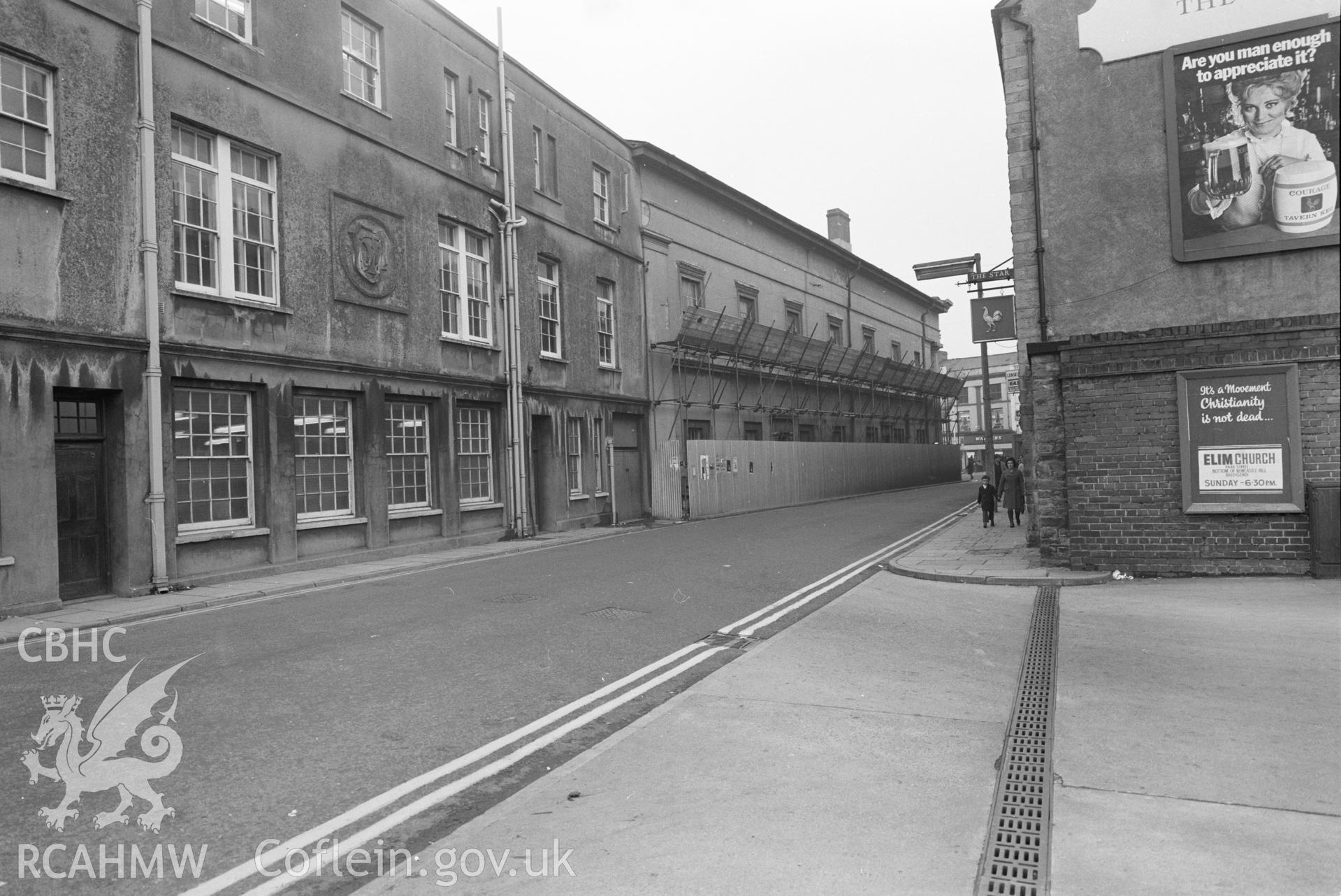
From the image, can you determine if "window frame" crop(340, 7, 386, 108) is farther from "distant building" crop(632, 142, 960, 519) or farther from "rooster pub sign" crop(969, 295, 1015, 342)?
"rooster pub sign" crop(969, 295, 1015, 342)

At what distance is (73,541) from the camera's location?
1163cm

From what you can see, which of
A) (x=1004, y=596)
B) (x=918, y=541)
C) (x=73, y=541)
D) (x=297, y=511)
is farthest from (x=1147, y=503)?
(x=73, y=541)

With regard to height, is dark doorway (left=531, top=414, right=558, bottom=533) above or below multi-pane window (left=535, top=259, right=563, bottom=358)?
below

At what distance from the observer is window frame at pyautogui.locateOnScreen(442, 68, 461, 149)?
19203 mm

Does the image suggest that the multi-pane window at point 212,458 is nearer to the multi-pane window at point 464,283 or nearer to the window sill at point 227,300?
the window sill at point 227,300

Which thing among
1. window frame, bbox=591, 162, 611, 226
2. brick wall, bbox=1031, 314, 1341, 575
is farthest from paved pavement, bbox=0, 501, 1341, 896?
window frame, bbox=591, 162, 611, 226

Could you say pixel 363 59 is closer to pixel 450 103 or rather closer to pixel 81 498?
pixel 450 103

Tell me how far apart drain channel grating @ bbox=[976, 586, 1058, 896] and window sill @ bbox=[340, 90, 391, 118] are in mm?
15063

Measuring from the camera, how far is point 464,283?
19.5m

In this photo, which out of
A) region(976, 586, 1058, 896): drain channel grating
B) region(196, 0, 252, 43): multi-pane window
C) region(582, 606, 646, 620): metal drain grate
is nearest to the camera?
region(976, 586, 1058, 896): drain channel grating

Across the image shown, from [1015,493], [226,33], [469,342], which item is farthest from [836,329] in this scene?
[226,33]

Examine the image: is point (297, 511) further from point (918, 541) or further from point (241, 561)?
point (918, 541)

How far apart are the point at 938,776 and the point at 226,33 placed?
589 inches

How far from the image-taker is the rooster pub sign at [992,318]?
61.4ft
